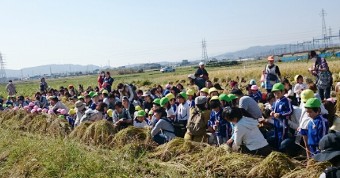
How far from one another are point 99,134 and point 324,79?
6.24 m

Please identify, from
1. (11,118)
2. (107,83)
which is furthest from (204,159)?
(107,83)

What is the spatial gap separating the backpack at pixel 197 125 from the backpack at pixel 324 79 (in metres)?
4.64

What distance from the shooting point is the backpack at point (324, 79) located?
31.8 feet

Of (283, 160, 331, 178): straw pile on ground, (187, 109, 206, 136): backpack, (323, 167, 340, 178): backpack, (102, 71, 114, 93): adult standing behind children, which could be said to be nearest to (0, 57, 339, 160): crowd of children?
(187, 109, 206, 136): backpack

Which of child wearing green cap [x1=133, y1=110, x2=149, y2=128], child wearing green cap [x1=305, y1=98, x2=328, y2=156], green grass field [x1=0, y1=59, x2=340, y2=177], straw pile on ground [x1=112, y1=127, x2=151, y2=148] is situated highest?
child wearing green cap [x1=305, y1=98, x2=328, y2=156]

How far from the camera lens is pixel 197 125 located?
22.4 feet

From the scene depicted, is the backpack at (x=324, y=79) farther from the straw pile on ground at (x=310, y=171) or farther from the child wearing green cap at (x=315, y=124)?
the straw pile on ground at (x=310, y=171)

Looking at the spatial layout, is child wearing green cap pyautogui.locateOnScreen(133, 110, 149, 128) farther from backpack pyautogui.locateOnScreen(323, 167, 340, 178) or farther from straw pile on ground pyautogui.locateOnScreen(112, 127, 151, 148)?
backpack pyautogui.locateOnScreen(323, 167, 340, 178)

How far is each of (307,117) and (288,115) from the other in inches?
40.0

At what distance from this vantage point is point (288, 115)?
6117 mm

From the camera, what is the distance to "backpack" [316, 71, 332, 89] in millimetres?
9695

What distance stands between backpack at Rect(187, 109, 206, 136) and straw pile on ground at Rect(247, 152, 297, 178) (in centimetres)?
185

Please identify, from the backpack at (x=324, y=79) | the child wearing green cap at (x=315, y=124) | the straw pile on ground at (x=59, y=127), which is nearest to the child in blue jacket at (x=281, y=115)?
the child wearing green cap at (x=315, y=124)

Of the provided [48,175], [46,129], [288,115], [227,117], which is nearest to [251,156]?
[227,117]
